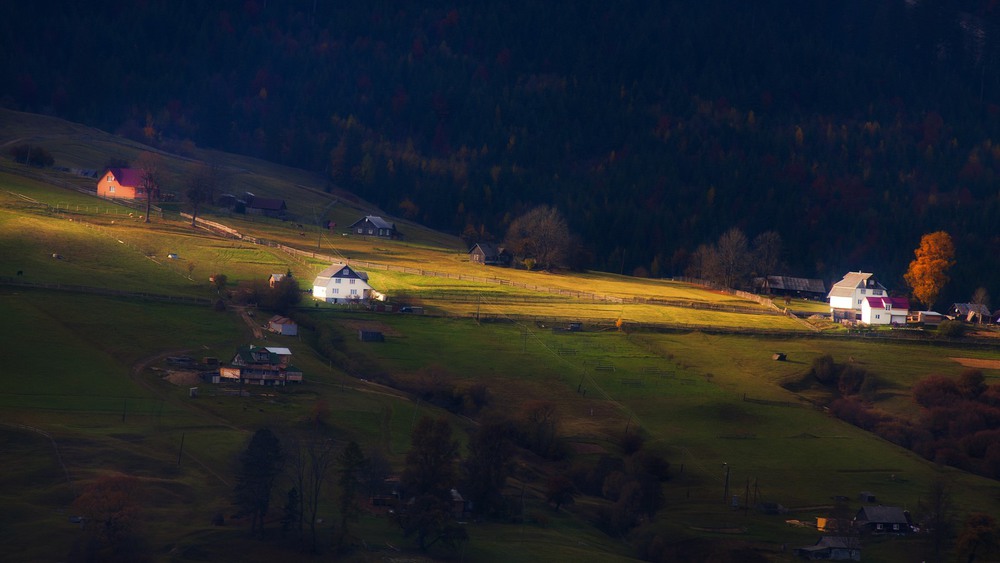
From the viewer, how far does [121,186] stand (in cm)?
13950

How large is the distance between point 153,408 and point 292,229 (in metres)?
70.0

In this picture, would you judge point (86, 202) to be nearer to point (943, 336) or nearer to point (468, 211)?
point (468, 211)

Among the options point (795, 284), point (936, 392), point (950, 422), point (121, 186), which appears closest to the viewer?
point (950, 422)

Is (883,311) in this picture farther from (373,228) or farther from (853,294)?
(373,228)

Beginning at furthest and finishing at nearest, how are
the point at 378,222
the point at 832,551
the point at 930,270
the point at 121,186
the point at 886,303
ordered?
1. the point at 378,222
2. the point at 121,186
3. the point at 930,270
4. the point at 886,303
5. the point at 832,551

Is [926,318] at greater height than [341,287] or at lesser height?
greater

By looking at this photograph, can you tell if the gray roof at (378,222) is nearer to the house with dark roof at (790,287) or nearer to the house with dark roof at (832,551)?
the house with dark roof at (790,287)

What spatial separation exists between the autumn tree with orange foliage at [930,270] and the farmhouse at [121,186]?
3212 inches

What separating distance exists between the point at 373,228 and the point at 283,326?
5906 cm

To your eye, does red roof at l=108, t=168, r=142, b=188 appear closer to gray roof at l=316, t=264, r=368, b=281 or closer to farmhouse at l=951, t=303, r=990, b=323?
gray roof at l=316, t=264, r=368, b=281

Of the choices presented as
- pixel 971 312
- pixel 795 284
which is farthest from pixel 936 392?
pixel 795 284

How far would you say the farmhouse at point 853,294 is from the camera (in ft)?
395

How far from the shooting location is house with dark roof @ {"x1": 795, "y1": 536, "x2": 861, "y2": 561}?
66500 millimetres

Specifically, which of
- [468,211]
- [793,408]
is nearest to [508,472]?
[793,408]
